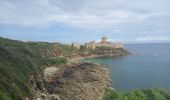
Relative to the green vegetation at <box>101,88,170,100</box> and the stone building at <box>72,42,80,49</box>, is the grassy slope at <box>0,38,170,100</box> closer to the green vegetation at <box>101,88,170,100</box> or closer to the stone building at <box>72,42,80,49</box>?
the green vegetation at <box>101,88,170,100</box>

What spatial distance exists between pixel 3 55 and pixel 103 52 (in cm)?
8799

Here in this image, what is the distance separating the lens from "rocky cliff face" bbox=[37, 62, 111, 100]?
43406mm

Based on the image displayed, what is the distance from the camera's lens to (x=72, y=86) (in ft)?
155

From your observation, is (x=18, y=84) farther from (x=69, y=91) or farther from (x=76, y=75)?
(x=76, y=75)

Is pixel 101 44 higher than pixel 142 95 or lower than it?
higher

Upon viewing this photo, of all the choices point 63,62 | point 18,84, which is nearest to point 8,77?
point 18,84

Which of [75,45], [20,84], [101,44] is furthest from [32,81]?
[101,44]

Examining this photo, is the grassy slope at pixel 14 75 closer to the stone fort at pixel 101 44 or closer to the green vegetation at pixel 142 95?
the green vegetation at pixel 142 95

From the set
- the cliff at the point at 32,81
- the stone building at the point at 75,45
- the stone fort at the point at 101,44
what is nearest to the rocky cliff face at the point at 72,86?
the cliff at the point at 32,81

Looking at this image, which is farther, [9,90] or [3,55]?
[3,55]

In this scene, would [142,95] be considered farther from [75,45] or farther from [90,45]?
[90,45]

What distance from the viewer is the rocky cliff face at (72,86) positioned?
4341 cm

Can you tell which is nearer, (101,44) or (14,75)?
(14,75)

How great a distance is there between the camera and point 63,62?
237 ft
